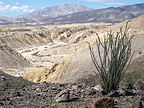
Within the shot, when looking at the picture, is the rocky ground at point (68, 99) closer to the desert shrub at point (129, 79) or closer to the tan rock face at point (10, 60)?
the desert shrub at point (129, 79)

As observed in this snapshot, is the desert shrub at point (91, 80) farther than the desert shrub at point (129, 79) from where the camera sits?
No

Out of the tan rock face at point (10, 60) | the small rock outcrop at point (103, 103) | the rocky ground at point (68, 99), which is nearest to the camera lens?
the small rock outcrop at point (103, 103)

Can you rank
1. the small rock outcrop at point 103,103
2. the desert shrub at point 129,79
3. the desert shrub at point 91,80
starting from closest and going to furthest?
the small rock outcrop at point 103,103
the desert shrub at point 91,80
the desert shrub at point 129,79

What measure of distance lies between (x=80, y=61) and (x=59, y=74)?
3.13 m

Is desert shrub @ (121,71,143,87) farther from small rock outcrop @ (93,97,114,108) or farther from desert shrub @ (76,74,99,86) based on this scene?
small rock outcrop @ (93,97,114,108)

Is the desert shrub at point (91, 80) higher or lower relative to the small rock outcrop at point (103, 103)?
lower

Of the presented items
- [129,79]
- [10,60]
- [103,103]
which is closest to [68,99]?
[103,103]

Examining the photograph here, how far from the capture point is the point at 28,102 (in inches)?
346

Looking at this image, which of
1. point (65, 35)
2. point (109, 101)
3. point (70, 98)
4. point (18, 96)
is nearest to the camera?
point (109, 101)

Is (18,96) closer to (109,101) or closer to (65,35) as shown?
(109,101)

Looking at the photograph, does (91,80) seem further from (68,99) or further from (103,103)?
(103,103)

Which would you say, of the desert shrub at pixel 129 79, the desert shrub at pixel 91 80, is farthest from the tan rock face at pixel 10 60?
the desert shrub at pixel 129 79

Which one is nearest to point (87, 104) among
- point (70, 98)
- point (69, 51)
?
point (70, 98)

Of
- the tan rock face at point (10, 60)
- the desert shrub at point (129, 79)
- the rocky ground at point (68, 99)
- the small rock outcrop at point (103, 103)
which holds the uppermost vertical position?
the small rock outcrop at point (103, 103)
